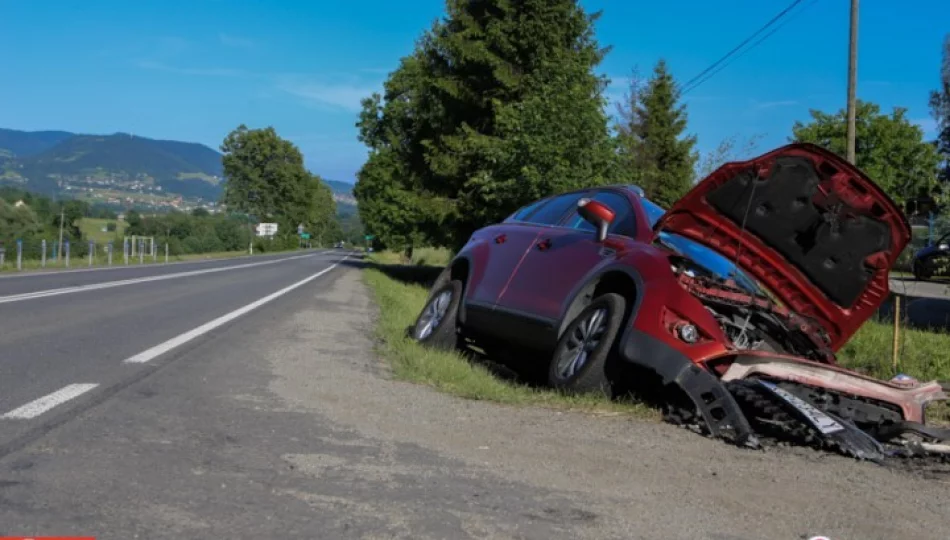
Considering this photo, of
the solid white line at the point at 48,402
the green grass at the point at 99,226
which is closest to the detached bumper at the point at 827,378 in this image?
the solid white line at the point at 48,402

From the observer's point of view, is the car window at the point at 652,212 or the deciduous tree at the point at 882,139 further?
the deciduous tree at the point at 882,139

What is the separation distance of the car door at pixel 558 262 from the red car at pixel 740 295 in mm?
14

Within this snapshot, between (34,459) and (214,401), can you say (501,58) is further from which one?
(34,459)

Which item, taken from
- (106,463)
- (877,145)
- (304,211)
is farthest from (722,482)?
(304,211)

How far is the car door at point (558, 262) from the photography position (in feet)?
22.1

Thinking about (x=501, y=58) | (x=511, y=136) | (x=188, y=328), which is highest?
(x=501, y=58)

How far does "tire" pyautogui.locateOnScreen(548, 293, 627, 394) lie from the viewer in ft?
19.9

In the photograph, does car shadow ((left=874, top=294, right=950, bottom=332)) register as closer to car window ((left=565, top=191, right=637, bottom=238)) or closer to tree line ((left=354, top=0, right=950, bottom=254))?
tree line ((left=354, top=0, right=950, bottom=254))

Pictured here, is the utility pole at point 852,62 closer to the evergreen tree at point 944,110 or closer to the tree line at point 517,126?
the tree line at point 517,126

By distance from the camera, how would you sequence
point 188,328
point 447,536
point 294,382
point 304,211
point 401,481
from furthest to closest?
point 304,211
point 188,328
point 294,382
point 401,481
point 447,536

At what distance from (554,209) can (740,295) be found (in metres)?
2.54

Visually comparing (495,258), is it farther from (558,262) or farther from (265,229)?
(265,229)

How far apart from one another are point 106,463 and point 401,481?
1.48 m

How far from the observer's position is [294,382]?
273 inches
